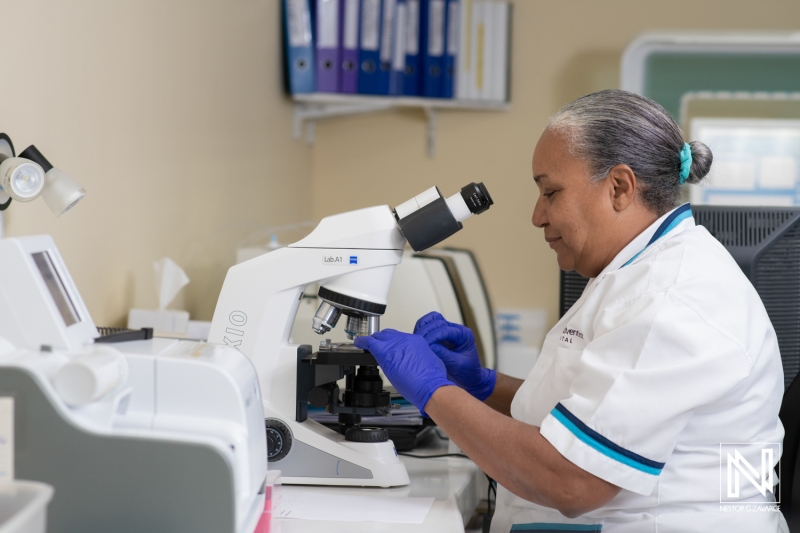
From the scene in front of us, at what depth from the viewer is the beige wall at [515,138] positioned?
9.21 feet

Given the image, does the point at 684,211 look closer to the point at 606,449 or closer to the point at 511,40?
the point at 606,449

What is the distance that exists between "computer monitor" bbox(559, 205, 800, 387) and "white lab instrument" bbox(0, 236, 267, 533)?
100cm

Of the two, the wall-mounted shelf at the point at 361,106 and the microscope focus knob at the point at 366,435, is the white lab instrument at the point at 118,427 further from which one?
the wall-mounted shelf at the point at 361,106

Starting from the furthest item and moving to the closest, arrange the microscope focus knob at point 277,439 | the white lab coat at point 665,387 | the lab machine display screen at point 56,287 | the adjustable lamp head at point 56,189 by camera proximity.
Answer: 1. the microscope focus knob at point 277,439
2. the adjustable lamp head at point 56,189
3. the white lab coat at point 665,387
4. the lab machine display screen at point 56,287

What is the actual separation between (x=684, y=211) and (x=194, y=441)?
2.63ft

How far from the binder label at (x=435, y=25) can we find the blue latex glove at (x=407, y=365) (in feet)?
5.79

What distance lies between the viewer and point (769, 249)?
136 cm

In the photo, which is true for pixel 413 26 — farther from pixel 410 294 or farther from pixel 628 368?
pixel 628 368

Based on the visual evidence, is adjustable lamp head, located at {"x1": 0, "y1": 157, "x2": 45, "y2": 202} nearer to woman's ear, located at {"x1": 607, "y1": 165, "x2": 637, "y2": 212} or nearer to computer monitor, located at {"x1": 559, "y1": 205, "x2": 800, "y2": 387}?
woman's ear, located at {"x1": 607, "y1": 165, "x2": 637, "y2": 212}

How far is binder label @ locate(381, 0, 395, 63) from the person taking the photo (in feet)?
8.54

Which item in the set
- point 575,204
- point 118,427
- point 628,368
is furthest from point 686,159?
point 118,427

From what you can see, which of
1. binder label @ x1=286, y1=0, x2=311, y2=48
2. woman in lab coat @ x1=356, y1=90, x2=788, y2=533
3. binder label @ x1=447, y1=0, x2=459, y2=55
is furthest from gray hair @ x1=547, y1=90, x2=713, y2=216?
binder label @ x1=447, y1=0, x2=459, y2=55

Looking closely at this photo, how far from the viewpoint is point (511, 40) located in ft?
9.35

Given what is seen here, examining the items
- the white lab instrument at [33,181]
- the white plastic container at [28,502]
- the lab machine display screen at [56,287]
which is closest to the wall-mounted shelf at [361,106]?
the white lab instrument at [33,181]
